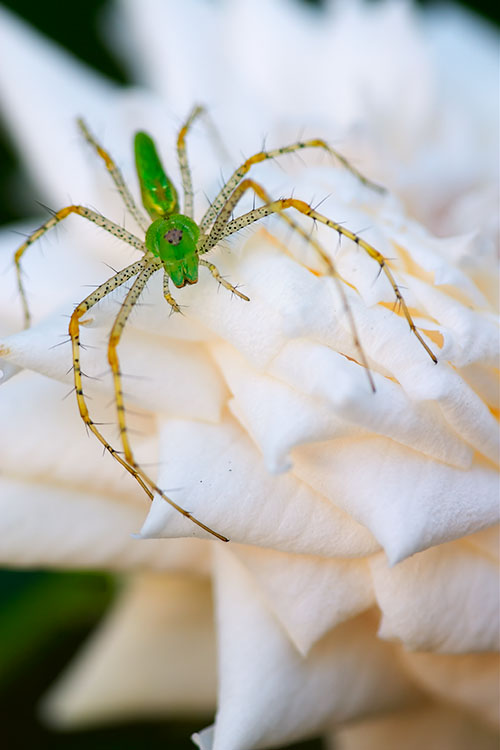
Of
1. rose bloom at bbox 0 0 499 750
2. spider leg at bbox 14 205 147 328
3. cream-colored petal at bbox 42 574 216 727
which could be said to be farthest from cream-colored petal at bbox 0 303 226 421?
cream-colored petal at bbox 42 574 216 727

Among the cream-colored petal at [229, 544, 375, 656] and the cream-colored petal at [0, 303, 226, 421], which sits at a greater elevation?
the cream-colored petal at [0, 303, 226, 421]

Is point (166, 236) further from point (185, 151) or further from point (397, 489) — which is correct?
point (397, 489)

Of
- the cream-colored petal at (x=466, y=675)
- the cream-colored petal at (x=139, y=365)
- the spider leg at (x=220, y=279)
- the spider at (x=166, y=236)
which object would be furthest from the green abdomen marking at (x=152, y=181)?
the cream-colored petal at (x=466, y=675)

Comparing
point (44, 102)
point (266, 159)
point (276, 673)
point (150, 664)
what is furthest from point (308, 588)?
point (44, 102)

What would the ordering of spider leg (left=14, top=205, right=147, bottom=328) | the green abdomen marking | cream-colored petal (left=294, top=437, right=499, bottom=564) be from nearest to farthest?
cream-colored petal (left=294, top=437, right=499, bottom=564), spider leg (left=14, top=205, right=147, bottom=328), the green abdomen marking

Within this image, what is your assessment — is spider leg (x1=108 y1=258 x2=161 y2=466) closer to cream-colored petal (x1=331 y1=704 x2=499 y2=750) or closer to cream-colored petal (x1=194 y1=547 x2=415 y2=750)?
cream-colored petal (x1=194 y1=547 x2=415 y2=750)

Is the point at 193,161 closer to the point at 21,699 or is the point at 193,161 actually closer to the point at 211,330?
the point at 211,330
